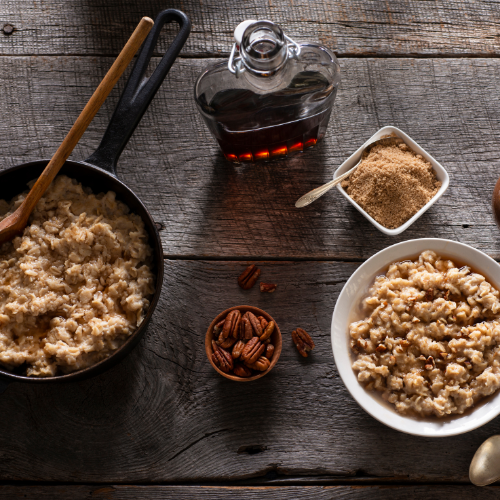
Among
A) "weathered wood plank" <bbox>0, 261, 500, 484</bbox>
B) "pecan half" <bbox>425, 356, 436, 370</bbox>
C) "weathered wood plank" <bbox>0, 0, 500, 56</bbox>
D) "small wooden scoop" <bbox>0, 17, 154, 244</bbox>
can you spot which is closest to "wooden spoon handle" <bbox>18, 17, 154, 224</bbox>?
"small wooden scoop" <bbox>0, 17, 154, 244</bbox>

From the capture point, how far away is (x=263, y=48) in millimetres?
1339

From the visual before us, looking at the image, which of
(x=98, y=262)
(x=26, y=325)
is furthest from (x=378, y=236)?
(x=26, y=325)

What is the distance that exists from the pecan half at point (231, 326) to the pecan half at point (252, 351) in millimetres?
58

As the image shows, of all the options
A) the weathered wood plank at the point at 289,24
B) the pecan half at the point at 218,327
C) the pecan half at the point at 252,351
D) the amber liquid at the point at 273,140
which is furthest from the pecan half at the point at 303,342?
the weathered wood plank at the point at 289,24

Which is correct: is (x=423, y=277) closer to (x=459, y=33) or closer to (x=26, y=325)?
(x=459, y=33)

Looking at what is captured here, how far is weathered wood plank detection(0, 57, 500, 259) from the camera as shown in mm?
1660

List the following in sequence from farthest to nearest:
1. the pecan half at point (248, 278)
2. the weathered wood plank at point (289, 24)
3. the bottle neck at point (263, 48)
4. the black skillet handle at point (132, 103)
A: 1. the weathered wood plank at point (289, 24)
2. the pecan half at point (248, 278)
3. the black skillet handle at point (132, 103)
4. the bottle neck at point (263, 48)

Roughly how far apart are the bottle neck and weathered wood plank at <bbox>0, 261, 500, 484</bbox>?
0.83 m

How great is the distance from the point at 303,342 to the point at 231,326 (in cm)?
26

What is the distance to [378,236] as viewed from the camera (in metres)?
→ 1.65

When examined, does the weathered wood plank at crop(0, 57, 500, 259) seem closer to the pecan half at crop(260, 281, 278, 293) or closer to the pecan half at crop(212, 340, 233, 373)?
the pecan half at crop(260, 281, 278, 293)

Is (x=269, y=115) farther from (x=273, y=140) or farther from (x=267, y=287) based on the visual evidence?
(x=267, y=287)

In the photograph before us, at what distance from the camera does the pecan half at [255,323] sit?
1.52 m

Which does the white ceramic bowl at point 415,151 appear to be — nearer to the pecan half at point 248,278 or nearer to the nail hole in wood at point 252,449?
the pecan half at point 248,278
